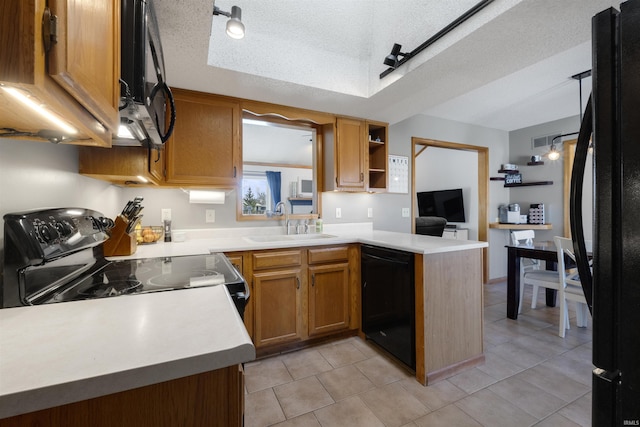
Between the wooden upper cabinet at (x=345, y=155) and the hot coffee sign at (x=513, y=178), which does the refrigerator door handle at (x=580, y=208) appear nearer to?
the wooden upper cabinet at (x=345, y=155)

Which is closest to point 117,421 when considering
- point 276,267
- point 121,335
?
point 121,335

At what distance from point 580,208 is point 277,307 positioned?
1973 mm

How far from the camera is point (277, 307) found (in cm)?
222

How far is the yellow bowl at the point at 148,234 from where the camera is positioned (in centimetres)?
208

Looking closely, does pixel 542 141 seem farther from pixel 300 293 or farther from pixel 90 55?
pixel 90 55

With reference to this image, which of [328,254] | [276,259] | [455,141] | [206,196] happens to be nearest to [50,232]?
[276,259]

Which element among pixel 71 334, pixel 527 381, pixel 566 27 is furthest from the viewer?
pixel 527 381

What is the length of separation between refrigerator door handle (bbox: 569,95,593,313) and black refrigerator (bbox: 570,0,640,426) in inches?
3.5

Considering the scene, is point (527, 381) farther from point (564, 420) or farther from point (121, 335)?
point (121, 335)

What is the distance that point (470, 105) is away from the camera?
3.40m

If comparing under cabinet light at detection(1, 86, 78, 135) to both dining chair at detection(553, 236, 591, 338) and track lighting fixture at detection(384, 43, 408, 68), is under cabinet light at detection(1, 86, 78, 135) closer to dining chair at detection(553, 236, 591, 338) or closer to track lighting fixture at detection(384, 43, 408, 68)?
track lighting fixture at detection(384, 43, 408, 68)

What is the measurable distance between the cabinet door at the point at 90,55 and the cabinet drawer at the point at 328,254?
1.75 metres

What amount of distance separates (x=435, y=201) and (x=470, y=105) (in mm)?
2434

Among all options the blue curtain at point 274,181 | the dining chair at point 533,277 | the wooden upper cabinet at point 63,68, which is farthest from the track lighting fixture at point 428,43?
the blue curtain at point 274,181
